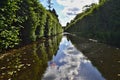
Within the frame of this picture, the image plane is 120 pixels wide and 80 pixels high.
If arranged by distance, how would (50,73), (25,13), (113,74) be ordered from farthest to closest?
(25,13) → (50,73) → (113,74)

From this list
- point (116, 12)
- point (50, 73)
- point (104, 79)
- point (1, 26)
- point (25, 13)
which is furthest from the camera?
point (116, 12)

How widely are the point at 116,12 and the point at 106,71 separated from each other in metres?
22.1

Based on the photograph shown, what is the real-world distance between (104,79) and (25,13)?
2092cm

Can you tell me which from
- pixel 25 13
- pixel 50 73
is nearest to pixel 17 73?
pixel 50 73

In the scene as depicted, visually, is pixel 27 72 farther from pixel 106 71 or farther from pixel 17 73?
pixel 106 71

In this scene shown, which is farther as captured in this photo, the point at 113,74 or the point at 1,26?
the point at 1,26

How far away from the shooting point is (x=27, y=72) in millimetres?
11969

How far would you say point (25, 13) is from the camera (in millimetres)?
29469

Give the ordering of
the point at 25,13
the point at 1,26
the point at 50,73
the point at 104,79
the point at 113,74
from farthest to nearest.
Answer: the point at 25,13, the point at 1,26, the point at 50,73, the point at 113,74, the point at 104,79

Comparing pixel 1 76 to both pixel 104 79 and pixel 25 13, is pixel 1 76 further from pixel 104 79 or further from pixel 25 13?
pixel 25 13

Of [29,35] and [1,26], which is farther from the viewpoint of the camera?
[29,35]

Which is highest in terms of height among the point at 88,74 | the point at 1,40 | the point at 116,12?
the point at 116,12

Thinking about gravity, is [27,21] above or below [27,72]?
above

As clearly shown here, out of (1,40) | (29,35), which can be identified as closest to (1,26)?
(1,40)
